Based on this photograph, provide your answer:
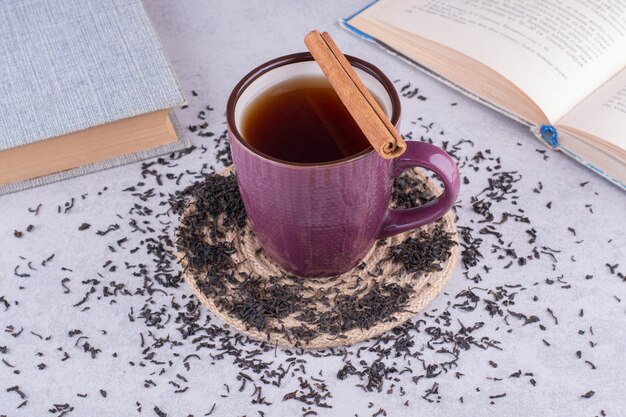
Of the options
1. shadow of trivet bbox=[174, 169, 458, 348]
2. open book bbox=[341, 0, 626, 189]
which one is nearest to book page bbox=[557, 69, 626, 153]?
open book bbox=[341, 0, 626, 189]

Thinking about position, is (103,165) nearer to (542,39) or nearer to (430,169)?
(430,169)

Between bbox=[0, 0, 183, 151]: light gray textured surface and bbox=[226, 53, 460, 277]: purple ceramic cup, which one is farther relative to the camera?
bbox=[0, 0, 183, 151]: light gray textured surface

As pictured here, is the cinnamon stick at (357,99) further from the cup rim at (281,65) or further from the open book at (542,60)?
the open book at (542,60)

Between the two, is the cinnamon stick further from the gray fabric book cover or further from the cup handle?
the gray fabric book cover

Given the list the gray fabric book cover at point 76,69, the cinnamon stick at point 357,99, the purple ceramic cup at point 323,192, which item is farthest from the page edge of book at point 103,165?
the cinnamon stick at point 357,99

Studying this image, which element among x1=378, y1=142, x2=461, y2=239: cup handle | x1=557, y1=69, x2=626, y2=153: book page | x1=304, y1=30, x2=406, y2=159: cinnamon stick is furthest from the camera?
x1=557, y1=69, x2=626, y2=153: book page

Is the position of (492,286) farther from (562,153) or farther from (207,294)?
(207,294)

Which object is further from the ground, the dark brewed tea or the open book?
the dark brewed tea
